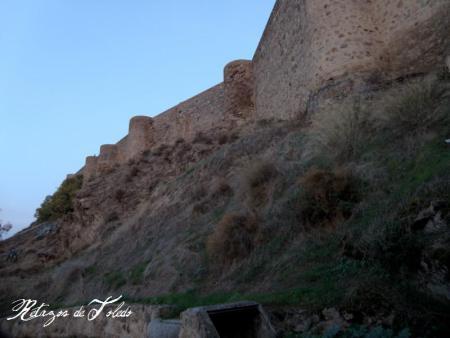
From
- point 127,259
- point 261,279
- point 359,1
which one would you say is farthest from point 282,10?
point 261,279

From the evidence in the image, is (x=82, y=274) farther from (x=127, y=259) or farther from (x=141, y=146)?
(x=141, y=146)

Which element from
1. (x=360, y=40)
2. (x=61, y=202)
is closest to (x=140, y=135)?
(x=61, y=202)

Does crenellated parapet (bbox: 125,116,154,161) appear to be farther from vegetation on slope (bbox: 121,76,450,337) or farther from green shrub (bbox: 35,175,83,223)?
vegetation on slope (bbox: 121,76,450,337)

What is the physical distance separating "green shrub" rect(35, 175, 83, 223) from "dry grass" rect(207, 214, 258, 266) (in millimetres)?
17642

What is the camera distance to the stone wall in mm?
8031

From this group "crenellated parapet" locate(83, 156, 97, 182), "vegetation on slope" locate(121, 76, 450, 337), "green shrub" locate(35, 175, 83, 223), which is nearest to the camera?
"vegetation on slope" locate(121, 76, 450, 337)

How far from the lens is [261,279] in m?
5.05

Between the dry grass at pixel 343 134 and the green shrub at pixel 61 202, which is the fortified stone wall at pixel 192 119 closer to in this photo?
the green shrub at pixel 61 202

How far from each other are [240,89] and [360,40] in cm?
637

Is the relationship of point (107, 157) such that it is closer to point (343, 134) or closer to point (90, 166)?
point (90, 166)

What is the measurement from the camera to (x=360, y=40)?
29.0 feet

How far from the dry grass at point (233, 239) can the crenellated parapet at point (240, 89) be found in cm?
895

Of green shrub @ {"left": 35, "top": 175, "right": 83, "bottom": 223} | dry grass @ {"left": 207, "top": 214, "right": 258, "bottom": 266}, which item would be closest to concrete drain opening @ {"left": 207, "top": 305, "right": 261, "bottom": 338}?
dry grass @ {"left": 207, "top": 214, "right": 258, "bottom": 266}

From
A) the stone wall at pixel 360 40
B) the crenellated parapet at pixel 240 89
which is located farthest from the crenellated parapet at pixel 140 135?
the stone wall at pixel 360 40
